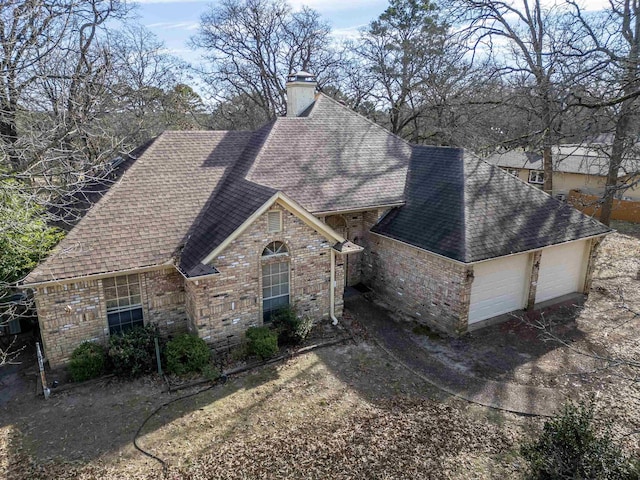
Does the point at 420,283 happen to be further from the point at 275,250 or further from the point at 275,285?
the point at 275,250

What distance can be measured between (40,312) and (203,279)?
398cm

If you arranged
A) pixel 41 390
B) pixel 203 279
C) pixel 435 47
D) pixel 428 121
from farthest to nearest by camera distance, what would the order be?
1. pixel 428 121
2. pixel 435 47
3. pixel 203 279
4. pixel 41 390

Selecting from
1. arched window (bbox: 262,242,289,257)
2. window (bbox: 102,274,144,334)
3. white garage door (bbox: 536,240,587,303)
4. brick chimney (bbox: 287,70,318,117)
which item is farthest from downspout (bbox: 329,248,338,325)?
brick chimney (bbox: 287,70,318,117)

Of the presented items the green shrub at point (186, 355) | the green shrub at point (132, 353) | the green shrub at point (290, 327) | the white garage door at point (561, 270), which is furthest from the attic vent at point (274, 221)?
the white garage door at point (561, 270)

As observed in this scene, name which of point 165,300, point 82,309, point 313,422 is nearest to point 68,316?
point 82,309

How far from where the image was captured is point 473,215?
562 inches

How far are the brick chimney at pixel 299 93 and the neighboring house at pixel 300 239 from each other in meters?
0.28

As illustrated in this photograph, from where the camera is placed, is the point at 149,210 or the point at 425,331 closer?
the point at 149,210

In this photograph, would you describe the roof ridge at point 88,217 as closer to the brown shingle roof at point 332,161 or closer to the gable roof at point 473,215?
the brown shingle roof at point 332,161

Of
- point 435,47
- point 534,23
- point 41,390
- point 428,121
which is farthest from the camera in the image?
point 428,121

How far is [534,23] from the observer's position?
973 inches

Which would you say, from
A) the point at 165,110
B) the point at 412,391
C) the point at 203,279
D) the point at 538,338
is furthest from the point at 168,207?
the point at 165,110

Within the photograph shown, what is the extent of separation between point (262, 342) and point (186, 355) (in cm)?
196

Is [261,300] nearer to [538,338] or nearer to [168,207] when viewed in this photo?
[168,207]
